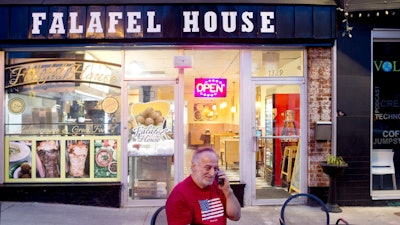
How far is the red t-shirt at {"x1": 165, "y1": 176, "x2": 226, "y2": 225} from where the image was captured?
2.98 metres

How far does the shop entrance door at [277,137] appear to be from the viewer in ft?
24.3

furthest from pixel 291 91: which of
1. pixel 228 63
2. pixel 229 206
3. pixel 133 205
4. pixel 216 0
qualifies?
pixel 229 206

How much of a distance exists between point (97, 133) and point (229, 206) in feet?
15.2

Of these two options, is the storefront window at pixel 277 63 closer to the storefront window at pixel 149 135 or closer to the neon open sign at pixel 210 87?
the neon open sign at pixel 210 87

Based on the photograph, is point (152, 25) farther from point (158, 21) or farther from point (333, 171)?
point (333, 171)

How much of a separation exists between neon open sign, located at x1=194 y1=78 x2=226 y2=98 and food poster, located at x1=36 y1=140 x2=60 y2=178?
3.04 meters

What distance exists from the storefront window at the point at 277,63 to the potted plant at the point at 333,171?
1.69 m

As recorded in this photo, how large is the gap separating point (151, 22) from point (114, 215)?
131 inches

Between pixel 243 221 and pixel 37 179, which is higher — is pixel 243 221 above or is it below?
below

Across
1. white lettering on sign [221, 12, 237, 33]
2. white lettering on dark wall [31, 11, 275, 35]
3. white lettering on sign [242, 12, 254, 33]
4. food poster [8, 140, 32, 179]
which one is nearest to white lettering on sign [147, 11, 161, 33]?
white lettering on dark wall [31, 11, 275, 35]

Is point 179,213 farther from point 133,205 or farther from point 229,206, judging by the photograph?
point 133,205

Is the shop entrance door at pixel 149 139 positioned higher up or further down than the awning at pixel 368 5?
further down

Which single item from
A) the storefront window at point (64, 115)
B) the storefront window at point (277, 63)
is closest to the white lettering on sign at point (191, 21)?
the storefront window at point (277, 63)

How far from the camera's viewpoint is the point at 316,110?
721cm
